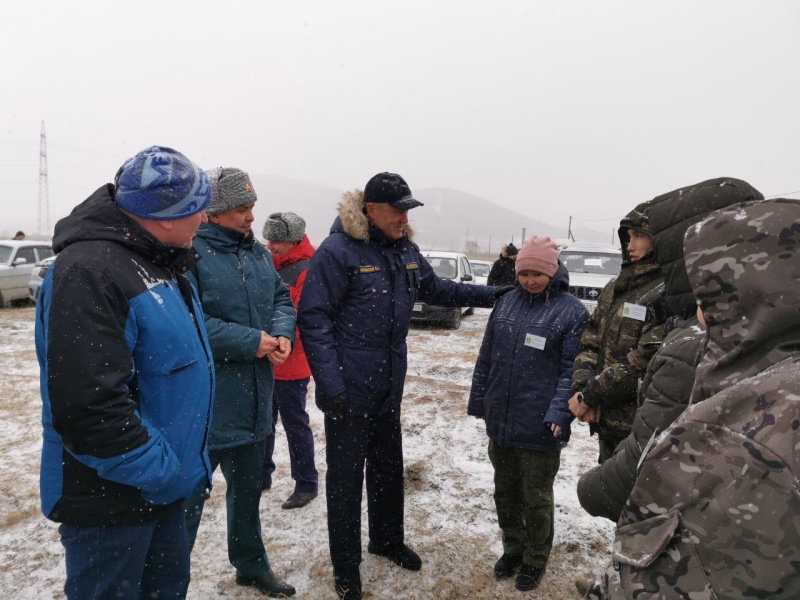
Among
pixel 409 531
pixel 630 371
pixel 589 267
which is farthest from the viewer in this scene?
pixel 589 267

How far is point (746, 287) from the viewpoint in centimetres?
99

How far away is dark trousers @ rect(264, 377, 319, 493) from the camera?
3.83m

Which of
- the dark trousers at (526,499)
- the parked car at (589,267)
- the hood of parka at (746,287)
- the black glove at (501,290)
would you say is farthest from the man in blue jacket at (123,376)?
the parked car at (589,267)

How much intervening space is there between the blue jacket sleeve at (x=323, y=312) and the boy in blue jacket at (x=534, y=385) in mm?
930

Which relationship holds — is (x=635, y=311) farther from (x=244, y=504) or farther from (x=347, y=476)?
(x=244, y=504)

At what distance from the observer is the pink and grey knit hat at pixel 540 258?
9.27ft

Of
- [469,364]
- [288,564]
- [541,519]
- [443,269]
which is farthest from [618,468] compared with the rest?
[443,269]

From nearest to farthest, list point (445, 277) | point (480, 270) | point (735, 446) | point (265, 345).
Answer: point (735, 446), point (265, 345), point (445, 277), point (480, 270)

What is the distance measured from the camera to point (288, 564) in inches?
120

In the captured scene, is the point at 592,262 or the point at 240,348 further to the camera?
the point at 592,262

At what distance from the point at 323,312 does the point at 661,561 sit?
1.98m

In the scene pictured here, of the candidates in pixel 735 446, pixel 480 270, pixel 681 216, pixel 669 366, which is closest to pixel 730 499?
pixel 735 446

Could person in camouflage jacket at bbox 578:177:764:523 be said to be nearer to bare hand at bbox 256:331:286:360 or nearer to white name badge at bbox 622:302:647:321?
white name badge at bbox 622:302:647:321

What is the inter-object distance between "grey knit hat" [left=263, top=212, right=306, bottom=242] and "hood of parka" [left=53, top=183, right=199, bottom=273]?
7.21 feet
